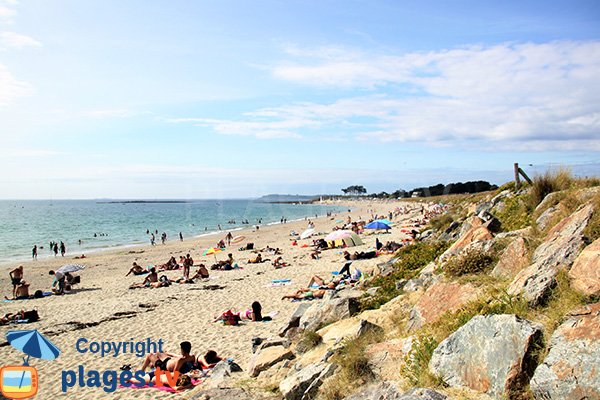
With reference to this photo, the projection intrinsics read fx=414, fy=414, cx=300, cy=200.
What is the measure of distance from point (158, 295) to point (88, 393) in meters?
9.40

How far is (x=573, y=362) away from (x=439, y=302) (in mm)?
2705

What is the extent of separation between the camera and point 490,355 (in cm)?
420

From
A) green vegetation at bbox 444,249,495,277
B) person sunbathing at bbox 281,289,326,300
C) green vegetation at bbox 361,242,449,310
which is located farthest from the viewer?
person sunbathing at bbox 281,289,326,300

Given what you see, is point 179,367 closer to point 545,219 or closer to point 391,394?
point 391,394

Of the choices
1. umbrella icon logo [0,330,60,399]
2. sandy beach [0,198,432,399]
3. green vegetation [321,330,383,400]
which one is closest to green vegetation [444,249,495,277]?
green vegetation [321,330,383,400]

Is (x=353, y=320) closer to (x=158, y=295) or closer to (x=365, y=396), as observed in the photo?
(x=365, y=396)

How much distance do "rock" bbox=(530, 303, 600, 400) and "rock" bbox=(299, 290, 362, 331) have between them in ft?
15.1

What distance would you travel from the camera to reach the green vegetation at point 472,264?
22.6ft

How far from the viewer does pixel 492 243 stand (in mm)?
7383

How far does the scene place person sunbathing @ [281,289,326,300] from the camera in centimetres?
1442

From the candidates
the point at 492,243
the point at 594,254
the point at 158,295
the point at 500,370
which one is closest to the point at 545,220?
the point at 492,243

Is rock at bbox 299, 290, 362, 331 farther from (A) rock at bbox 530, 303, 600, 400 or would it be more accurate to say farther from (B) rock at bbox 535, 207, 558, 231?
(A) rock at bbox 530, 303, 600, 400

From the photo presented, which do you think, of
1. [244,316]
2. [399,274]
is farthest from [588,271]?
[244,316]

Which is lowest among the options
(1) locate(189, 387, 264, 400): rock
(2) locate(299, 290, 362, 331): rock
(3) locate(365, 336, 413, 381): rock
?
(1) locate(189, 387, 264, 400): rock
